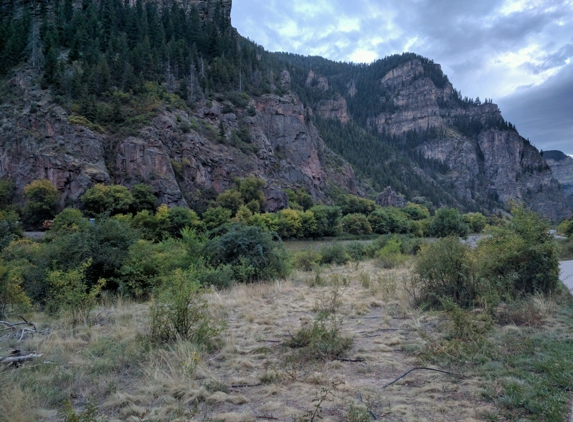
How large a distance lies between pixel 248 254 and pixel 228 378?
9969mm

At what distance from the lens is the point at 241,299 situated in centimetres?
1082

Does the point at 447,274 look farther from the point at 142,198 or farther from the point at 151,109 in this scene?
the point at 151,109

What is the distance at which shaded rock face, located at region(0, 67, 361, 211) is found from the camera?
50.1 metres

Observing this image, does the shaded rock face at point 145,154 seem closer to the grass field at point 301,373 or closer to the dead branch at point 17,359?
the dead branch at point 17,359

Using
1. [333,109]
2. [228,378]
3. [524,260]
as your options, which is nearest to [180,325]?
[228,378]

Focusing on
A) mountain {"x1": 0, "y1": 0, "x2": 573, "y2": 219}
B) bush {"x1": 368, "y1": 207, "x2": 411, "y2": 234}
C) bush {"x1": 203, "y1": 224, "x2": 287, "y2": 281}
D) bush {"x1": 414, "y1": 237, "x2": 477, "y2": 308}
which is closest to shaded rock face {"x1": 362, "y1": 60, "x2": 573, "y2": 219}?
mountain {"x1": 0, "y1": 0, "x2": 573, "y2": 219}

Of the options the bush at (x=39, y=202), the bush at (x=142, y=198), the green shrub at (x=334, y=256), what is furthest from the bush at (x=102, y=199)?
the green shrub at (x=334, y=256)

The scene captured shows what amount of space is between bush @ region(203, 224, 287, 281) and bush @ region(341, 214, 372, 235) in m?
56.9

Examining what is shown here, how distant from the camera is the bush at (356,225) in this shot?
71125mm

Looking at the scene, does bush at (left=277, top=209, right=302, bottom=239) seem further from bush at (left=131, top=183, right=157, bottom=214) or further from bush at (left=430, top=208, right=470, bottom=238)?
bush at (left=430, top=208, right=470, bottom=238)

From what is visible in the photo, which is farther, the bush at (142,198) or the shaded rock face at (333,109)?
the shaded rock face at (333,109)

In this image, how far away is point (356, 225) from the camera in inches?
2793

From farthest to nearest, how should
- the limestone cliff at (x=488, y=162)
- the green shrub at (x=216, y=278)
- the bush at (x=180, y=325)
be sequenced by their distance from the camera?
the limestone cliff at (x=488, y=162), the green shrub at (x=216, y=278), the bush at (x=180, y=325)

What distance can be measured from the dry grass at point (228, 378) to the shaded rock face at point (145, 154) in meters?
50.2
